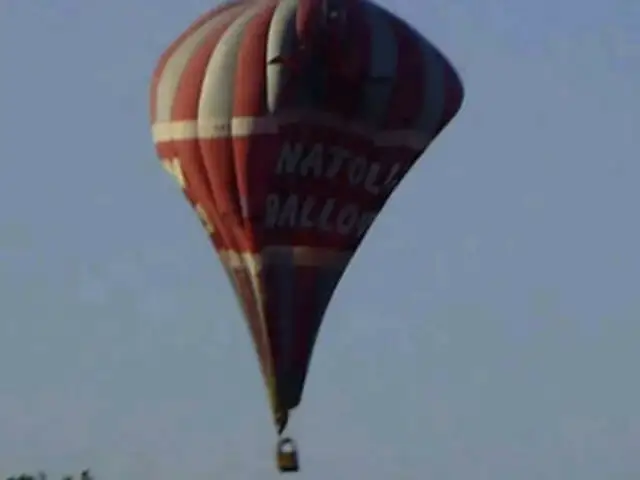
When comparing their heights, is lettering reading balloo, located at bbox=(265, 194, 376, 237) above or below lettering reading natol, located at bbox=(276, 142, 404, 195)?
below

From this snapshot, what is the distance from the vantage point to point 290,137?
104812 millimetres

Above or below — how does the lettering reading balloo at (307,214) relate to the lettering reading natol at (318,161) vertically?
below

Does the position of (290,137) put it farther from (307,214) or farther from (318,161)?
(307,214)

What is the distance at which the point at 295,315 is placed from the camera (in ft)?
346

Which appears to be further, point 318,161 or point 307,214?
point 307,214

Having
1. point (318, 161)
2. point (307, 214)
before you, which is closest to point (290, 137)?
point (318, 161)

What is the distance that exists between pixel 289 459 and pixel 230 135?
15.7 ft

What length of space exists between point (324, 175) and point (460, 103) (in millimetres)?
2950

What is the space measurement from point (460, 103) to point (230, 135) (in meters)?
3.92

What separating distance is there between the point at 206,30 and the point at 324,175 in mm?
2852

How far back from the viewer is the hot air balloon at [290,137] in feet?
344

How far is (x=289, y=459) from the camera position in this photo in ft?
343

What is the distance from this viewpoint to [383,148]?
106m

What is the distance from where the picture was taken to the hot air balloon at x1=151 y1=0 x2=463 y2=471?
344ft
